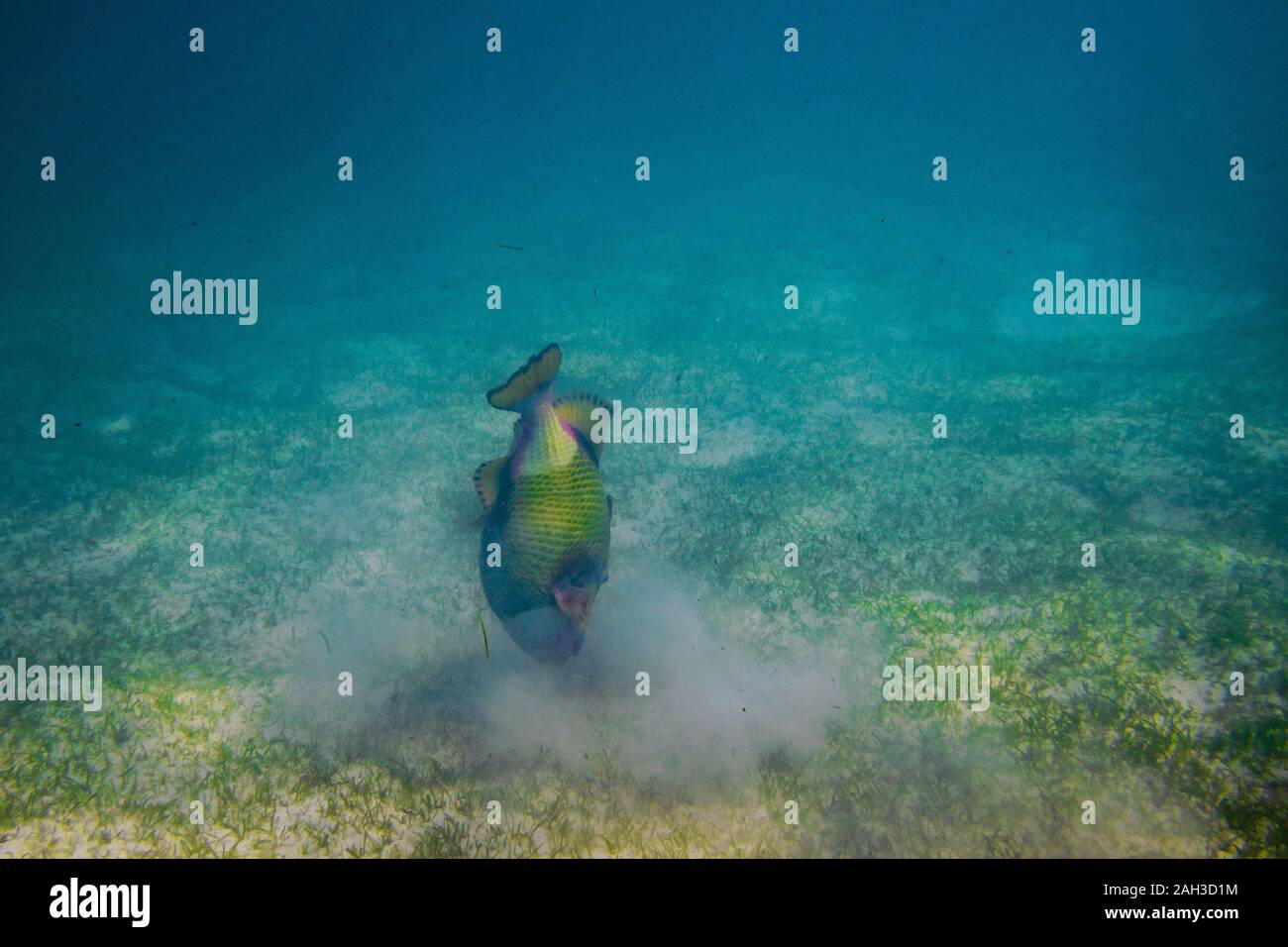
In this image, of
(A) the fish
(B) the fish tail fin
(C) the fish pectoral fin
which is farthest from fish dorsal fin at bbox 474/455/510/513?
(C) the fish pectoral fin

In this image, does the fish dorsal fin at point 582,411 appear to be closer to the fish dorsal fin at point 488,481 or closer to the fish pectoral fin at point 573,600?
the fish dorsal fin at point 488,481

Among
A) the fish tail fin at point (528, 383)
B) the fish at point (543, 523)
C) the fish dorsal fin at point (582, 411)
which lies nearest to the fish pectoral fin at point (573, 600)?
the fish at point (543, 523)

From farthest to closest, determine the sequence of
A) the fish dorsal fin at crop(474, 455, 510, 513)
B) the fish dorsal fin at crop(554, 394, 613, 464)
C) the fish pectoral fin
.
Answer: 1. the fish dorsal fin at crop(554, 394, 613, 464)
2. the fish dorsal fin at crop(474, 455, 510, 513)
3. the fish pectoral fin

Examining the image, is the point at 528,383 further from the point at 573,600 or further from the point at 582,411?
the point at 573,600

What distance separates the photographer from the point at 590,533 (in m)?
3.63

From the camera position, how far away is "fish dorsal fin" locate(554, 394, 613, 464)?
3.94 metres

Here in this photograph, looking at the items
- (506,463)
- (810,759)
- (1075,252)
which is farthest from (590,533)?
(1075,252)

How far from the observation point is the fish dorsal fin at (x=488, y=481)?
12.1 feet

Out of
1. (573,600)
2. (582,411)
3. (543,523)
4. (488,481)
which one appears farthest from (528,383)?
(573,600)

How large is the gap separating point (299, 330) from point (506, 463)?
14483 mm

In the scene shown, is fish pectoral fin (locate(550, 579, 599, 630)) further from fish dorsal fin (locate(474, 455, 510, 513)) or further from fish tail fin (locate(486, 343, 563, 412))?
fish tail fin (locate(486, 343, 563, 412))

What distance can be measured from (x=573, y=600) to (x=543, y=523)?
51cm

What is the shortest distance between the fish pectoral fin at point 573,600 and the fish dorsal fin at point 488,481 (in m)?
0.73
